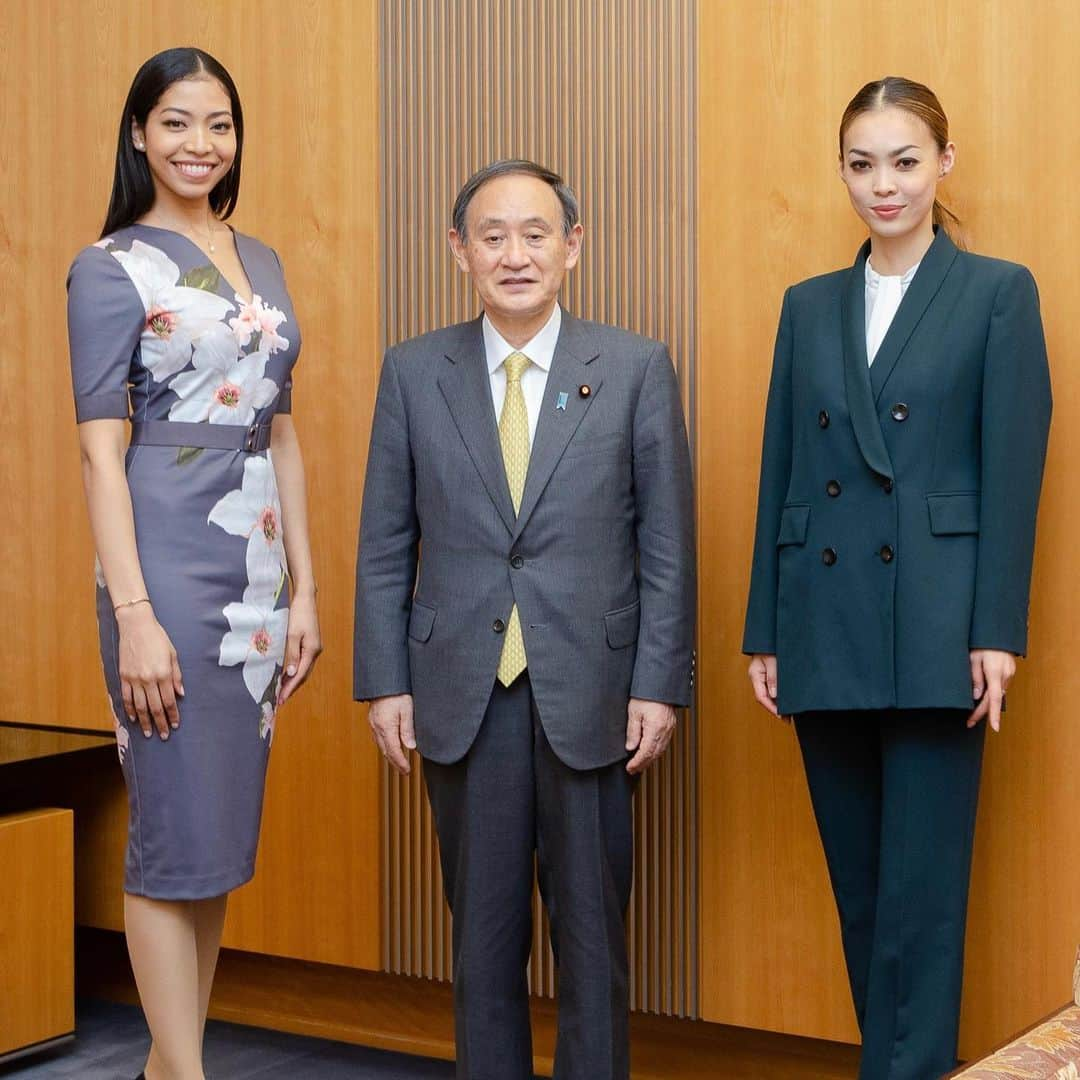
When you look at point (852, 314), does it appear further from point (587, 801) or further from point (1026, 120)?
point (587, 801)

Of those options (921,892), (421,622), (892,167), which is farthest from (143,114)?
(921,892)

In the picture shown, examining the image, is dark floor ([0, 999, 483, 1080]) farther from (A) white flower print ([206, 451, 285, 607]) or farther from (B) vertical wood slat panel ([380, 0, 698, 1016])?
(A) white flower print ([206, 451, 285, 607])

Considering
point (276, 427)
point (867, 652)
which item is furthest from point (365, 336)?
point (867, 652)

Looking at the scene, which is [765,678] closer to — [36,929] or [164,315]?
[164,315]

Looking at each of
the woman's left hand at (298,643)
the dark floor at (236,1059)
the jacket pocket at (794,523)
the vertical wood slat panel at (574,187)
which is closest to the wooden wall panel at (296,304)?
the vertical wood slat panel at (574,187)

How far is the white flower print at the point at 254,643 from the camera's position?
7.79ft

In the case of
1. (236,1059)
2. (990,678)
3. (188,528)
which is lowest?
(236,1059)

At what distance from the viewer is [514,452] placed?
8.02 ft

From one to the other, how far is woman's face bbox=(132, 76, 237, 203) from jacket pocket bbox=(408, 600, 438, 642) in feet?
2.49

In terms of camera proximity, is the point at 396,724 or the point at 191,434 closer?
the point at 191,434

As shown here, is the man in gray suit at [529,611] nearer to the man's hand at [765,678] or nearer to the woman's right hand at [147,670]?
the man's hand at [765,678]

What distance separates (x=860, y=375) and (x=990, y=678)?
51cm

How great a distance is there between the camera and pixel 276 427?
260 centimetres

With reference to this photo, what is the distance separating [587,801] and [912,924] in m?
0.54
